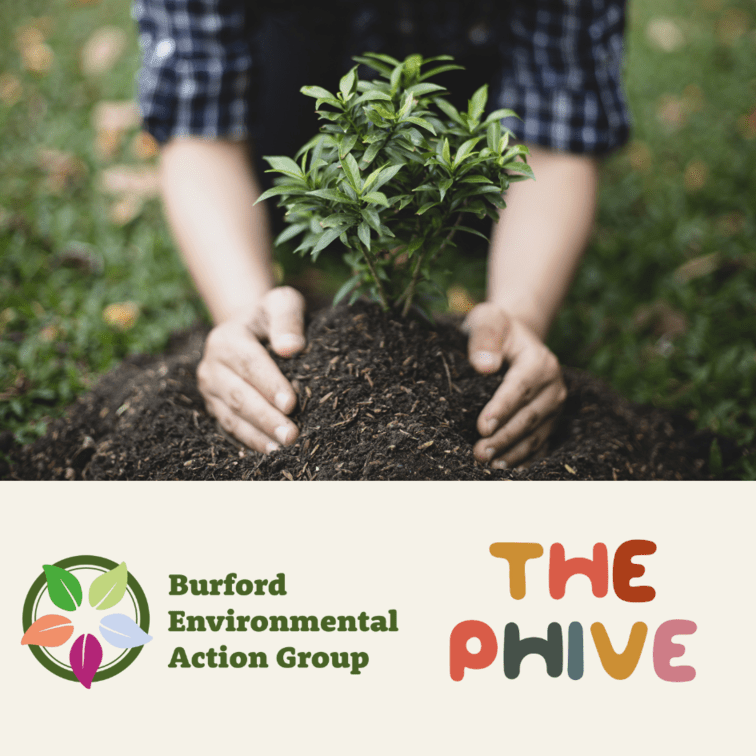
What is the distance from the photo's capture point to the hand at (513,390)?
167cm

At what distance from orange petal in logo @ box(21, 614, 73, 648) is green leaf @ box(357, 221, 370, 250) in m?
1.05

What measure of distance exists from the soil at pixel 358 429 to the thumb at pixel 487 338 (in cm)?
3

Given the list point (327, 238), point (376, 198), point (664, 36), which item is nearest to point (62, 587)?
point (327, 238)

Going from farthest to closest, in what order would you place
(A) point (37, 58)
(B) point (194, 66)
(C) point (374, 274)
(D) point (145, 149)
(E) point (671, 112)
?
1. (E) point (671, 112)
2. (A) point (37, 58)
3. (D) point (145, 149)
4. (B) point (194, 66)
5. (C) point (374, 274)

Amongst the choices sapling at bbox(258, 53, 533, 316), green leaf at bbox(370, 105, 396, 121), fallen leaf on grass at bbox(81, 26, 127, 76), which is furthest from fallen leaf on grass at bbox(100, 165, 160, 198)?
green leaf at bbox(370, 105, 396, 121)

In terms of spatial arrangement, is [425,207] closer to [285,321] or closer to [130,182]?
[285,321]

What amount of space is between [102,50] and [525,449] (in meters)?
4.26

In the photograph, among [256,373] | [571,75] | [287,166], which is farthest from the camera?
[571,75]

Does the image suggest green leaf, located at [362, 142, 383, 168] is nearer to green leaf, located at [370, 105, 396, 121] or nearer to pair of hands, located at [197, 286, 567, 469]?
green leaf, located at [370, 105, 396, 121]

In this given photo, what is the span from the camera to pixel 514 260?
2.25 meters

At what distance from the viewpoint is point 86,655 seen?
51.2 inches

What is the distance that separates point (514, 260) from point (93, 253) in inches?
78.6

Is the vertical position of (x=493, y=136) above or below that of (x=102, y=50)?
below

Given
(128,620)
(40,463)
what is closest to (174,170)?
(40,463)
